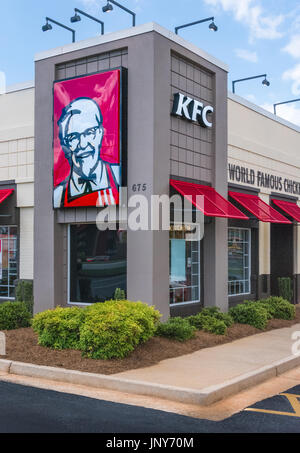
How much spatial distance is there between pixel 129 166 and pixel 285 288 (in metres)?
9.35

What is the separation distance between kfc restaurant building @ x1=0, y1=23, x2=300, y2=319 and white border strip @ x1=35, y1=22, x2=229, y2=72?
0.03m

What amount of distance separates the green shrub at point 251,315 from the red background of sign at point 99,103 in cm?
523

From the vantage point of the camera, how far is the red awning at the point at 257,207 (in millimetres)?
17062

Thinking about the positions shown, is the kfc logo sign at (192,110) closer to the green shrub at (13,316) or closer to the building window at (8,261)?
the green shrub at (13,316)

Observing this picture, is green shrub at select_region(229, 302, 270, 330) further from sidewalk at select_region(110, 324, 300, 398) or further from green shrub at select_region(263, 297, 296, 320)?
green shrub at select_region(263, 297, 296, 320)

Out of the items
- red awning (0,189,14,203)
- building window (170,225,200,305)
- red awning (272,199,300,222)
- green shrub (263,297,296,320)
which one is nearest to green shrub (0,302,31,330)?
building window (170,225,200,305)

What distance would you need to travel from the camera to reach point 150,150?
12.8 meters

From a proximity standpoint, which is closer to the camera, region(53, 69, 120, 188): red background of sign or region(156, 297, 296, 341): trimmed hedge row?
region(156, 297, 296, 341): trimmed hedge row

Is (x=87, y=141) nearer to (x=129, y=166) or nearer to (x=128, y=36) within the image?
(x=129, y=166)

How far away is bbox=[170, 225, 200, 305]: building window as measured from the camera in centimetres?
1448

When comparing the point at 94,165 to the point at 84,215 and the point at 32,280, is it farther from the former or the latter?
the point at 32,280

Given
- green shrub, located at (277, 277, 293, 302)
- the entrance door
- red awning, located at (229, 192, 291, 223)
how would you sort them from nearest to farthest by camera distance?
red awning, located at (229, 192, 291, 223), green shrub, located at (277, 277, 293, 302), the entrance door

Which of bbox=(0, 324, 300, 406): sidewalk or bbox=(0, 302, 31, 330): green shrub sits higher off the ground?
bbox=(0, 302, 31, 330): green shrub

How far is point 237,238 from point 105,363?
9.93m
